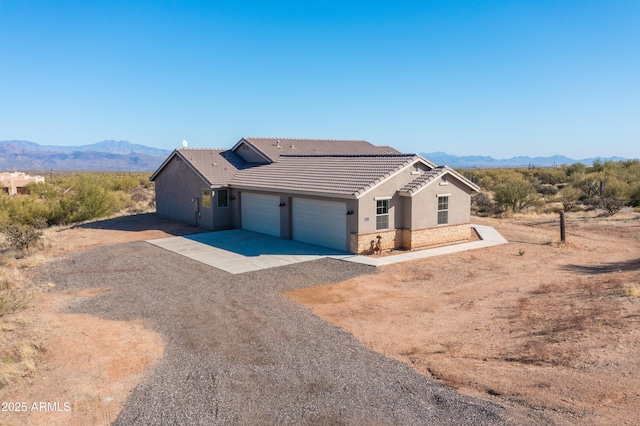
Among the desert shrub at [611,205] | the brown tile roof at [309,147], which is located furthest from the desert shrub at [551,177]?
the brown tile roof at [309,147]

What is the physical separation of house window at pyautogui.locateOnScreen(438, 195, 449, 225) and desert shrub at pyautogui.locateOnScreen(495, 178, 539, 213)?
1526 cm

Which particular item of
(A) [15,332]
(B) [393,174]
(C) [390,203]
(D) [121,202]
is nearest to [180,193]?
(D) [121,202]

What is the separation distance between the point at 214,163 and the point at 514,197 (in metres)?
21.2

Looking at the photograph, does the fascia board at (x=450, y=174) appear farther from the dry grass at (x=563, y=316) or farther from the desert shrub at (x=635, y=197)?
the desert shrub at (x=635, y=197)

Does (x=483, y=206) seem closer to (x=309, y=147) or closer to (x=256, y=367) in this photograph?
(x=309, y=147)

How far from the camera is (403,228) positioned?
2042cm

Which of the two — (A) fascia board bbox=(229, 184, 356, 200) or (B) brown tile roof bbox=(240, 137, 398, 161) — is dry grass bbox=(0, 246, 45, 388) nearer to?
(A) fascia board bbox=(229, 184, 356, 200)

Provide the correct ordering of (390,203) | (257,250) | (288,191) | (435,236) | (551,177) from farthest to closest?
(551,177) < (288,191) < (435,236) < (257,250) < (390,203)

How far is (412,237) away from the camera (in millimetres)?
20109

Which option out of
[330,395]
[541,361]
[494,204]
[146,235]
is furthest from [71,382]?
[494,204]

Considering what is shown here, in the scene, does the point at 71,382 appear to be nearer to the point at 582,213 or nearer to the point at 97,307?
the point at 97,307

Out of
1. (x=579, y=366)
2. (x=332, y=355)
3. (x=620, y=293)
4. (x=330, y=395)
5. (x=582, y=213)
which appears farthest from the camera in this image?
(x=582, y=213)

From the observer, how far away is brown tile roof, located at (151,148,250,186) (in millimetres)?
25903

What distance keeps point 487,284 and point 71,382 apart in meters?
A: 11.7
